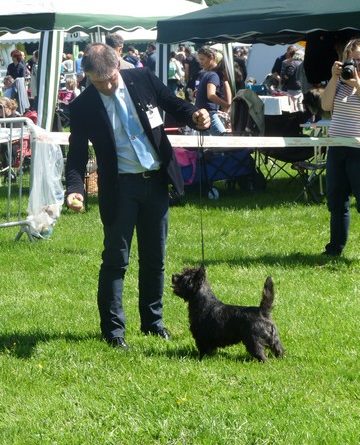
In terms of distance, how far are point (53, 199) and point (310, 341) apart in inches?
166

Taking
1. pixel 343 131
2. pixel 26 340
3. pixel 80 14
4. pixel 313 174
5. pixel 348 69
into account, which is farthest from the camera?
pixel 80 14

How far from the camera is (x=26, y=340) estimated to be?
600 centimetres

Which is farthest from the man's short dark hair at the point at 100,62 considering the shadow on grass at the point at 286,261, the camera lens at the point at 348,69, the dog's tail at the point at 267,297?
the shadow on grass at the point at 286,261

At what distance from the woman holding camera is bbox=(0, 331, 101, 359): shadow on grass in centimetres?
274

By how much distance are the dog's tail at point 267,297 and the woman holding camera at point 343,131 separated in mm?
2552

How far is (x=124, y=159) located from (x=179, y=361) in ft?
3.98

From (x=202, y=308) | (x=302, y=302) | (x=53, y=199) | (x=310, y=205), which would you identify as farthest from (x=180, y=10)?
(x=202, y=308)

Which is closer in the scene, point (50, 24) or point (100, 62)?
point (100, 62)

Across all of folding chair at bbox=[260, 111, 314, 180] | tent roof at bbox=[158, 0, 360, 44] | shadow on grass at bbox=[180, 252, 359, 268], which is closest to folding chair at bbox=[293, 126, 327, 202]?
folding chair at bbox=[260, 111, 314, 180]

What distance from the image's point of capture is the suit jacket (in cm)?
545

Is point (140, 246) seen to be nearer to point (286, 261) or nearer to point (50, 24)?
point (286, 261)

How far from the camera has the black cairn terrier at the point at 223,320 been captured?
5.32 meters

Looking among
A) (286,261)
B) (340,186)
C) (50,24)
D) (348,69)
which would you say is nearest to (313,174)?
(286,261)

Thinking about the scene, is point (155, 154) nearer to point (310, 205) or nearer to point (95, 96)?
point (95, 96)
